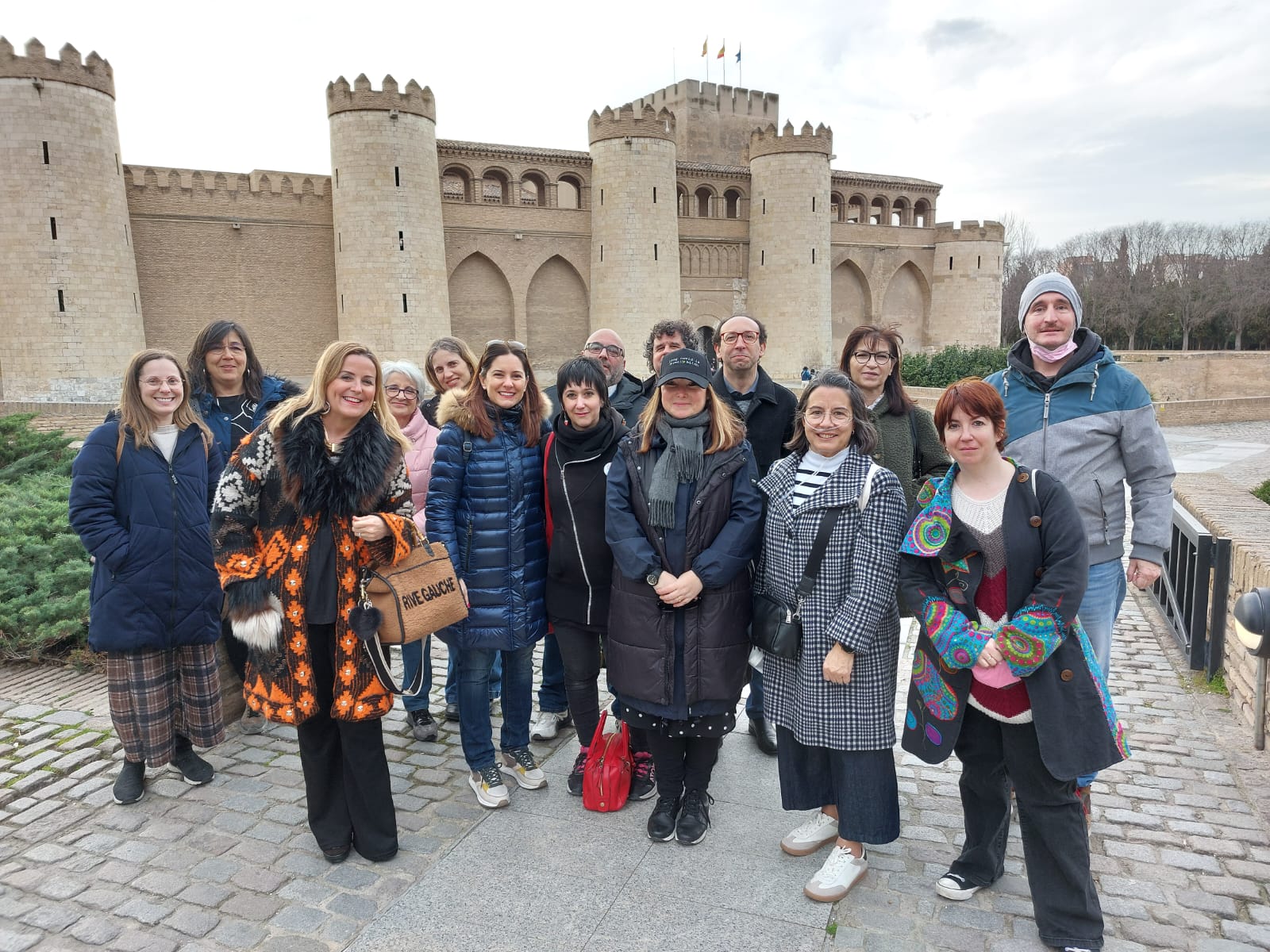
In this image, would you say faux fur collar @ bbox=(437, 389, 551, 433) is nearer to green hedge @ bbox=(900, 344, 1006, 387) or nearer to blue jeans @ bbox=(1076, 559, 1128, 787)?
blue jeans @ bbox=(1076, 559, 1128, 787)

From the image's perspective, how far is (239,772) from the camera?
4.11 metres

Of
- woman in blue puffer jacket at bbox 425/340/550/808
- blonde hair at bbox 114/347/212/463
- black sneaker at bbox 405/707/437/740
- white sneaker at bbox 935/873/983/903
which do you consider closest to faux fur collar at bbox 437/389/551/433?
woman in blue puffer jacket at bbox 425/340/550/808

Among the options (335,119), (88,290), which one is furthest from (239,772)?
(335,119)

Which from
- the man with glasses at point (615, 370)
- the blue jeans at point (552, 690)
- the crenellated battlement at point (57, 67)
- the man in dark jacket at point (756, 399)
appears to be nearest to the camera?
the man in dark jacket at point (756, 399)

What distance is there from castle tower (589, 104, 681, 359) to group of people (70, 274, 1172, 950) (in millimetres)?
24267

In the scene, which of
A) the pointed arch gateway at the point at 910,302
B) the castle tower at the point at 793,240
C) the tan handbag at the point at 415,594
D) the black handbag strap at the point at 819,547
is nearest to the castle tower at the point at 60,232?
the castle tower at the point at 793,240

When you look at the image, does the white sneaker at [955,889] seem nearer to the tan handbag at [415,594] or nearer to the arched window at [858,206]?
the tan handbag at [415,594]

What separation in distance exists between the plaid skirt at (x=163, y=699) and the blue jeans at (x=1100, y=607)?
397cm

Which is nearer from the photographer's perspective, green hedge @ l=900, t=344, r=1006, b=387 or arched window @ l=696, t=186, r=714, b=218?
green hedge @ l=900, t=344, r=1006, b=387

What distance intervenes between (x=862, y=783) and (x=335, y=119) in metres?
25.3

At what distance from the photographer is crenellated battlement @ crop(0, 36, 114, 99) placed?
63.0 feet

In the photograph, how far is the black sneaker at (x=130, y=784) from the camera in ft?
12.5

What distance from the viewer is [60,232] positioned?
66.5 ft

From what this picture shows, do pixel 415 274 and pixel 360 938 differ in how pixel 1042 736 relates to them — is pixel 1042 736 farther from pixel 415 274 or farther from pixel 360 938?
pixel 415 274
